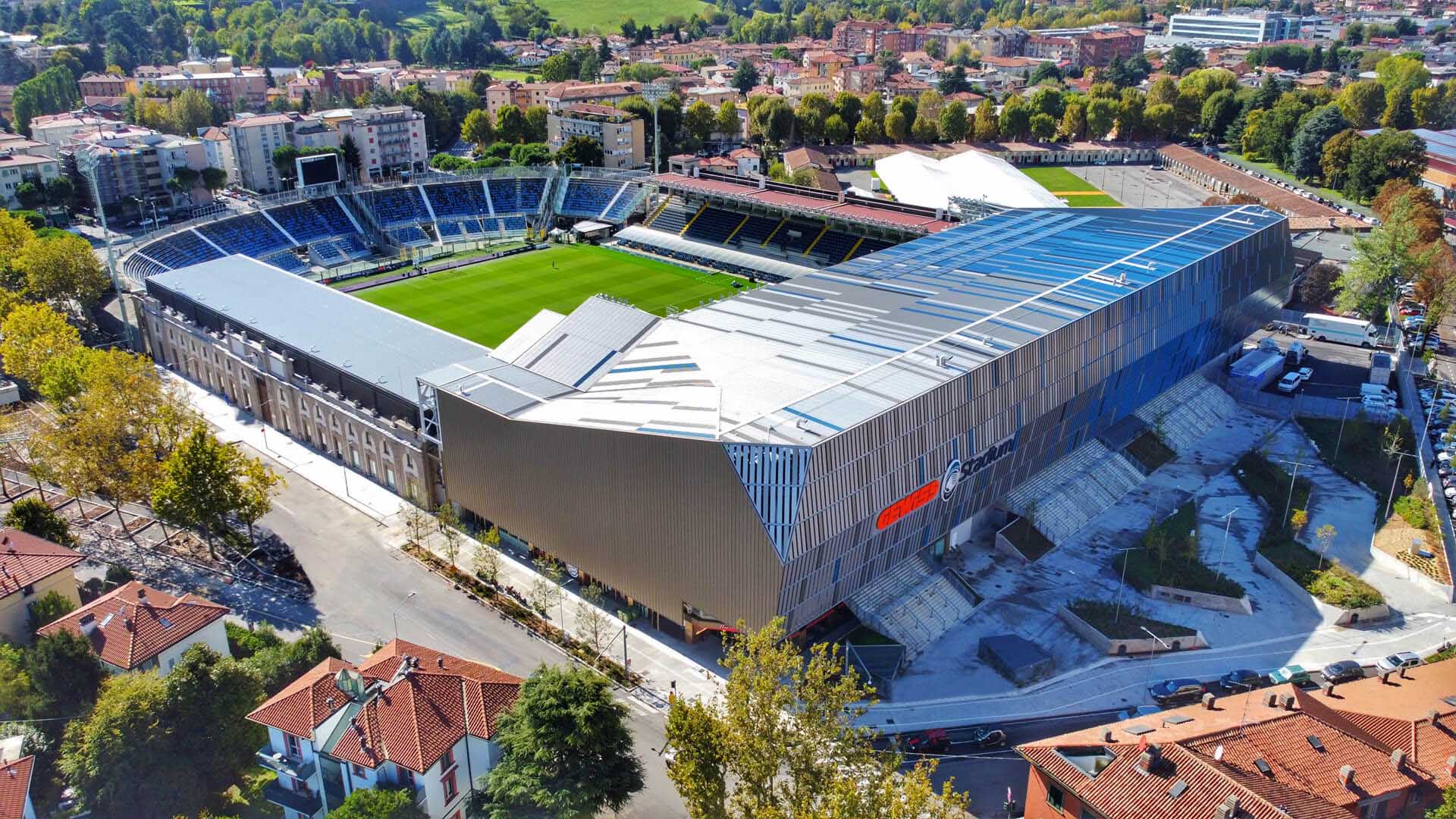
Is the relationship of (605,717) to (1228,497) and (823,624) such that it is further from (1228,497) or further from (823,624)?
(1228,497)

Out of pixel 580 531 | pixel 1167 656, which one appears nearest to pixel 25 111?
pixel 580 531

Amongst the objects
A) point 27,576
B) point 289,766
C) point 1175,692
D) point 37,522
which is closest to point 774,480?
point 1175,692

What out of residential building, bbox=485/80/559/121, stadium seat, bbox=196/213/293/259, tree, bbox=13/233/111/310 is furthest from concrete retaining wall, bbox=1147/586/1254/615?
residential building, bbox=485/80/559/121

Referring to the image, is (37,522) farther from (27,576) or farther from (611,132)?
(611,132)

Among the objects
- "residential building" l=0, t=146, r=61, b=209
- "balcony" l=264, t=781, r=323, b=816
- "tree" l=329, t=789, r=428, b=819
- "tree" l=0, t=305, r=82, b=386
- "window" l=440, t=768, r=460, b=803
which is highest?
"residential building" l=0, t=146, r=61, b=209

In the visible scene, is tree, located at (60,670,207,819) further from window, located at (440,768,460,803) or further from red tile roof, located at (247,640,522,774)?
window, located at (440,768,460,803)

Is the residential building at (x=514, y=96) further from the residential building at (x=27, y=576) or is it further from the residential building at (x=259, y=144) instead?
the residential building at (x=27, y=576)
